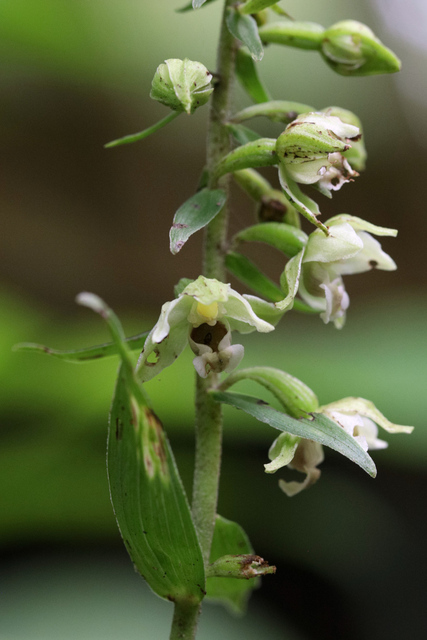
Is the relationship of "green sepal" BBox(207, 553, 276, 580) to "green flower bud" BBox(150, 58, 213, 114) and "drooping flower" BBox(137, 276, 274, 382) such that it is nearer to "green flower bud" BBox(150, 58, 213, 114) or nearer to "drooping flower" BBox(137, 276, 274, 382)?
"drooping flower" BBox(137, 276, 274, 382)

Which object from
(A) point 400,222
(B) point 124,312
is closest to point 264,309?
(B) point 124,312

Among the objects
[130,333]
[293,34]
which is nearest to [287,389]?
[293,34]

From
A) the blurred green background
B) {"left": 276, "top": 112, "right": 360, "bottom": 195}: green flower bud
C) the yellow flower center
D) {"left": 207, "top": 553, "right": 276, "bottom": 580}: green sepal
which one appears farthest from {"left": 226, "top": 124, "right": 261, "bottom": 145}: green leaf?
the blurred green background

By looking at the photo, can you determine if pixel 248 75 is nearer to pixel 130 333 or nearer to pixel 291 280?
pixel 291 280

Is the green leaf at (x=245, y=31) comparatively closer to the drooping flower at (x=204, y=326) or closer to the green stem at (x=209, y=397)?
the green stem at (x=209, y=397)

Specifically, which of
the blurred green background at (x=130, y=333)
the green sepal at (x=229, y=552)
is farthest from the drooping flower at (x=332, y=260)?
the blurred green background at (x=130, y=333)

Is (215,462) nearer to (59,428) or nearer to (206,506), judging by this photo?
(206,506)
